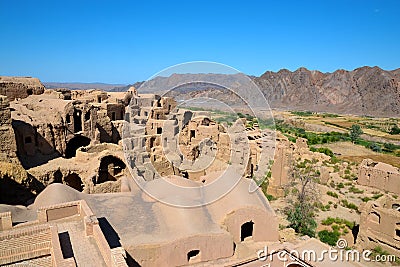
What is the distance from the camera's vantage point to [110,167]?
17.8 m

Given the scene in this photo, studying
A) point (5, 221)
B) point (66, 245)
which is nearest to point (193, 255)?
point (66, 245)

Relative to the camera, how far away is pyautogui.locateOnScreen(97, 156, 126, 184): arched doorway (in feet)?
57.5

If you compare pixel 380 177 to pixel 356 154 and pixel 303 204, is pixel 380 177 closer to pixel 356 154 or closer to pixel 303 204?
pixel 303 204

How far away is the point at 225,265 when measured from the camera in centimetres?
982

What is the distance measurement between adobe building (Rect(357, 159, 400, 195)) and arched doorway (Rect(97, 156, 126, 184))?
1969cm

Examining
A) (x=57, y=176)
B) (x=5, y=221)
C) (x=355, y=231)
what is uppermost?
(x=5, y=221)

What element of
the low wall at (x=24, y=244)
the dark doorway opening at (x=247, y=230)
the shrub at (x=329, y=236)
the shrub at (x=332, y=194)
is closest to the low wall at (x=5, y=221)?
the low wall at (x=24, y=244)

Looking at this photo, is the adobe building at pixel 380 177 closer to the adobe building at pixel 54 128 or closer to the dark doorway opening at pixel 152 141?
the dark doorway opening at pixel 152 141

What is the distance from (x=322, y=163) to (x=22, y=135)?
27586 millimetres

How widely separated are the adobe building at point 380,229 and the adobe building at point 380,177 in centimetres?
1061

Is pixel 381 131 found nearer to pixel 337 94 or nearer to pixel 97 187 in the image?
pixel 337 94

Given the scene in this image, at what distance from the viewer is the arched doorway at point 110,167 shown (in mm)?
17531

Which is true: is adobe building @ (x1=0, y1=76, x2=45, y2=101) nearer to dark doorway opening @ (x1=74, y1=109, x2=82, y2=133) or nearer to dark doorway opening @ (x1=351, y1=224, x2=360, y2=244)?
dark doorway opening @ (x1=74, y1=109, x2=82, y2=133)

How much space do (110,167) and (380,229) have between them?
14116mm
